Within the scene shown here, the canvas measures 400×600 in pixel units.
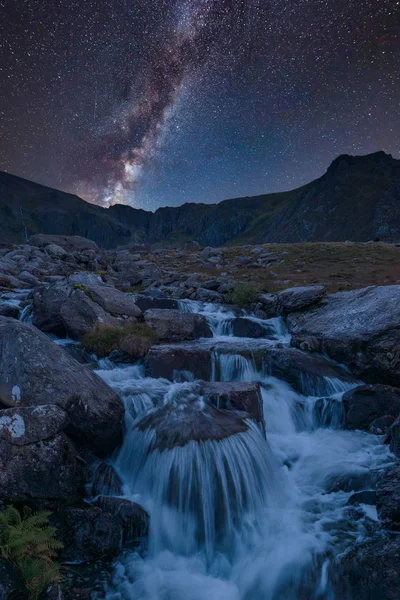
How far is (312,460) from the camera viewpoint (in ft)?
33.1

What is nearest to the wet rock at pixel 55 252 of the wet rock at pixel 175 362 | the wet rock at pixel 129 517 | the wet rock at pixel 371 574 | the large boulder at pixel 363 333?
the wet rock at pixel 175 362

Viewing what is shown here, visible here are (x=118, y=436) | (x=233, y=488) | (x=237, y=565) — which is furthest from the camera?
(x=118, y=436)

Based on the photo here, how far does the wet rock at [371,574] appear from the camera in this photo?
4918 millimetres

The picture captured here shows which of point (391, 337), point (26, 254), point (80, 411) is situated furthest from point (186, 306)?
point (26, 254)

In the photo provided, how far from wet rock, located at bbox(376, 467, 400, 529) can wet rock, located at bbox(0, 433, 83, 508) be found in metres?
6.31

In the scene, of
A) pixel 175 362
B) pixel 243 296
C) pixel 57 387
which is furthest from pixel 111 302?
pixel 57 387

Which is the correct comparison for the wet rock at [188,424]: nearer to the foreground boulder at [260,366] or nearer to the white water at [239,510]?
the white water at [239,510]

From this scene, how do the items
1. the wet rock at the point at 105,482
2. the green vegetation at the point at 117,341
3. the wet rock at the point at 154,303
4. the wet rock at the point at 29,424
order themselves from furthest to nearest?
the wet rock at the point at 154,303 → the green vegetation at the point at 117,341 → the wet rock at the point at 105,482 → the wet rock at the point at 29,424

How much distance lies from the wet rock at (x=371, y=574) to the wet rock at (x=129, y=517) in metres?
3.77

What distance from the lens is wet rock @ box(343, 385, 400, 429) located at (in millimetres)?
11133

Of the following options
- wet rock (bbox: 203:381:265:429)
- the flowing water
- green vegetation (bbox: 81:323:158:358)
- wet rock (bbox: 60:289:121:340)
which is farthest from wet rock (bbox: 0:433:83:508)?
wet rock (bbox: 60:289:121:340)

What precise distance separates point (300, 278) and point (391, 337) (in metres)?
20.1

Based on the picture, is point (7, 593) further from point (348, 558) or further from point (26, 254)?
point (26, 254)

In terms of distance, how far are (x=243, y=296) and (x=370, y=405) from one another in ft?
45.3
